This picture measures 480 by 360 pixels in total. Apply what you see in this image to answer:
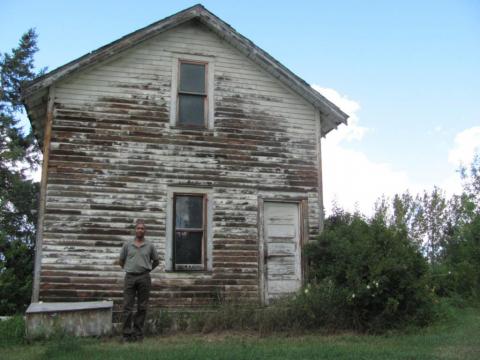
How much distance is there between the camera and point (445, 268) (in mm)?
15094

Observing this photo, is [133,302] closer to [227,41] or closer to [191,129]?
[191,129]

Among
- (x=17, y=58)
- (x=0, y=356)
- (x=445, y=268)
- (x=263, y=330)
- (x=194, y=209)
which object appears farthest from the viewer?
(x=17, y=58)

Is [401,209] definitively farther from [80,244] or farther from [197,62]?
[80,244]

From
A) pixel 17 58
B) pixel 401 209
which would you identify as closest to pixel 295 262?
pixel 401 209

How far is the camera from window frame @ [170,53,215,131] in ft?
38.0

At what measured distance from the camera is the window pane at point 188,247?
11.0m

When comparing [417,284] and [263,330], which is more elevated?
[417,284]

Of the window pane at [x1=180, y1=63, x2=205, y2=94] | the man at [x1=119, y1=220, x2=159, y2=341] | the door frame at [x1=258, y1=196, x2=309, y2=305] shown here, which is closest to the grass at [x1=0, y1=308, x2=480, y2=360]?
the man at [x1=119, y1=220, x2=159, y2=341]

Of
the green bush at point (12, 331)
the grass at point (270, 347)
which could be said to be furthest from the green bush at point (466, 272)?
the green bush at point (12, 331)

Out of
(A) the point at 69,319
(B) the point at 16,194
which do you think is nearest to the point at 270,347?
(A) the point at 69,319

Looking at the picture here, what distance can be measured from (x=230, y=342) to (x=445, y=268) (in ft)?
30.1

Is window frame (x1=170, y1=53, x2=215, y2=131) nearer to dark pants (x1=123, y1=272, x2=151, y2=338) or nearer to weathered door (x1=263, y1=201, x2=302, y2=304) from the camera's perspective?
weathered door (x1=263, y1=201, x2=302, y2=304)

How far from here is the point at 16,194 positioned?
69.2ft

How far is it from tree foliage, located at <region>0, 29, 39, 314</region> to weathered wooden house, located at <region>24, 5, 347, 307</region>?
5.89ft
